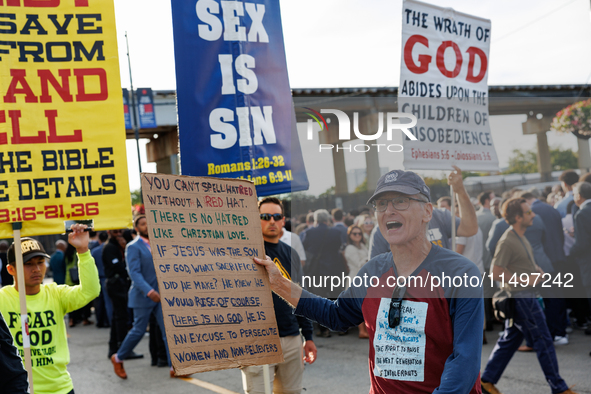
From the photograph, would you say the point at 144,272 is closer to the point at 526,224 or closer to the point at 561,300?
the point at 526,224

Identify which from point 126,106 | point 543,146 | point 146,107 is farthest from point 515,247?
point 126,106

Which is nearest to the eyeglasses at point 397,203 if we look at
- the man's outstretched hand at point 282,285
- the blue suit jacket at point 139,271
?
the man's outstretched hand at point 282,285

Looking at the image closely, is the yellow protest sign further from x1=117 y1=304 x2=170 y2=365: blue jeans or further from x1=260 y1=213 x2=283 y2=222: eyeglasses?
x1=117 y1=304 x2=170 y2=365: blue jeans

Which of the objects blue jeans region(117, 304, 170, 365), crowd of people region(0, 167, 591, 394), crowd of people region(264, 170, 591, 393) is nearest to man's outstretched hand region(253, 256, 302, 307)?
crowd of people region(0, 167, 591, 394)

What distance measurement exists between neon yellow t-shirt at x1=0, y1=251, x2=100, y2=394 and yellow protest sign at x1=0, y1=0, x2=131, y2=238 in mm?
557

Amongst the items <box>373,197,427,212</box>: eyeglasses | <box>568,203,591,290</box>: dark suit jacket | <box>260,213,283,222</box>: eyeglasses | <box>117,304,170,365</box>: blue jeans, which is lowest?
<box>117,304,170,365</box>: blue jeans

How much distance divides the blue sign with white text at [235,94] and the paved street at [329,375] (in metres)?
3.29

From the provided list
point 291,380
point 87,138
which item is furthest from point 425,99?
point 87,138

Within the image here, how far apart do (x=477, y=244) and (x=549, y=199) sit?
9.49 feet

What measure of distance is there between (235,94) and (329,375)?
422cm

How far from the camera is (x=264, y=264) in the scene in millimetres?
2947

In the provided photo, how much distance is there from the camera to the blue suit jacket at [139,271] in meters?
7.59

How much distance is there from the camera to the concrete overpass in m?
5.57

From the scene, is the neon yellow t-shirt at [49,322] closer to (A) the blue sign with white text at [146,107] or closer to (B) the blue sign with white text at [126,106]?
(B) the blue sign with white text at [126,106]
